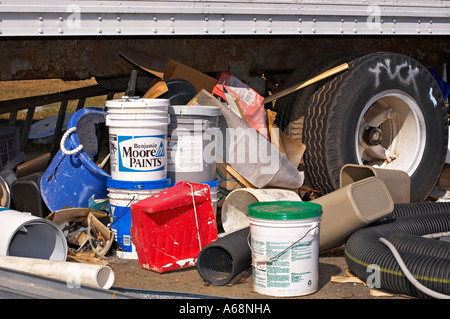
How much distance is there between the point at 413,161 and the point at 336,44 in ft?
4.18

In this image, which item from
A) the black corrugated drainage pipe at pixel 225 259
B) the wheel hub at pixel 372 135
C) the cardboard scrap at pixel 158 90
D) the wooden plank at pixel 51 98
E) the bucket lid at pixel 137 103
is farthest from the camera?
the wooden plank at pixel 51 98

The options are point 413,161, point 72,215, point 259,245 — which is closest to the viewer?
point 259,245

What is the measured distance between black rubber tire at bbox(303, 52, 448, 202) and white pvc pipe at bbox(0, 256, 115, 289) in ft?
7.26

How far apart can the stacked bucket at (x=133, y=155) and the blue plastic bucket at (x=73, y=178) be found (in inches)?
10.2

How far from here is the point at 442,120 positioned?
18.9 feet

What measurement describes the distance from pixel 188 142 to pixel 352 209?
1.19 m

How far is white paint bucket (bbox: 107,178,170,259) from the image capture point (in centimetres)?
436

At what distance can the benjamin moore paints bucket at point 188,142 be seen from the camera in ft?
14.9

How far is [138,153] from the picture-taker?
14.3 feet

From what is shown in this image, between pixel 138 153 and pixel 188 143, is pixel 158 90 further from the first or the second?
pixel 138 153

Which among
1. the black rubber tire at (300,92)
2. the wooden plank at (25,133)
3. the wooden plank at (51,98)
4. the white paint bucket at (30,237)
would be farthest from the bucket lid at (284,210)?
the wooden plank at (25,133)

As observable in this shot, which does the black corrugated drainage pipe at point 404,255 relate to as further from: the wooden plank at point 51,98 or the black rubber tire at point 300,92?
the wooden plank at point 51,98
